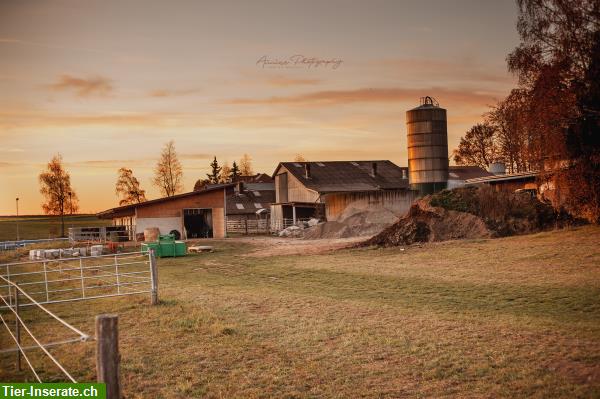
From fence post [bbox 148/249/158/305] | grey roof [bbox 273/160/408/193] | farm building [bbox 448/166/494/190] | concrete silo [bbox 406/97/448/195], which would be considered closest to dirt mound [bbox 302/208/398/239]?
concrete silo [bbox 406/97/448/195]

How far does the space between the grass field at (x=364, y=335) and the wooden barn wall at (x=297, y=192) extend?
35209 mm

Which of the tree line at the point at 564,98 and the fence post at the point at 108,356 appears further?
the tree line at the point at 564,98

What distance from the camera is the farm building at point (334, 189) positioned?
45781 mm

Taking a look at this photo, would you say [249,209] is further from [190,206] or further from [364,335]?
[364,335]

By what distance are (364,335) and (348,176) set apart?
50.8m

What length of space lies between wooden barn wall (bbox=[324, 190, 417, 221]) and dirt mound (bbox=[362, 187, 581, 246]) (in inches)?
560

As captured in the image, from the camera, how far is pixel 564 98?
23.1m

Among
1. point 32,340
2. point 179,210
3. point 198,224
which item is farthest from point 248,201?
point 32,340

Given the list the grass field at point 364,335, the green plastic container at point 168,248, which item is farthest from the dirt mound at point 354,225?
the grass field at point 364,335

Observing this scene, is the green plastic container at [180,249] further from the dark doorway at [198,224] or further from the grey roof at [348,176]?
the grey roof at [348,176]

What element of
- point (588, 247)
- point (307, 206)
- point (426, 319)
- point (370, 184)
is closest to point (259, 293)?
point (426, 319)

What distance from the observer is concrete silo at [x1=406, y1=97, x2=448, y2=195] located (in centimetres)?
4162

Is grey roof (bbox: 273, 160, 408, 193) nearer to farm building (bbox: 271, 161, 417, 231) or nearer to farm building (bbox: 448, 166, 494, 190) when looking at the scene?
farm building (bbox: 271, 161, 417, 231)

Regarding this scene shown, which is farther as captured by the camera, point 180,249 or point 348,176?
point 348,176
